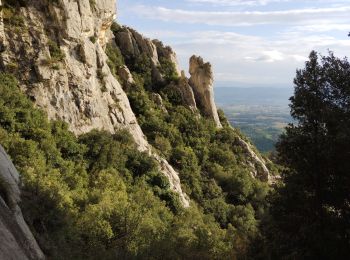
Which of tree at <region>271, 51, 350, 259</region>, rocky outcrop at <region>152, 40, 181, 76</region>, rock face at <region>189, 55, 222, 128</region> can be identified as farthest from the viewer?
rocky outcrop at <region>152, 40, 181, 76</region>

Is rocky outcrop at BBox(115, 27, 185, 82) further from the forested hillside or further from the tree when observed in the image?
the tree

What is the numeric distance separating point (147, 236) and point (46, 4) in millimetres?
31874

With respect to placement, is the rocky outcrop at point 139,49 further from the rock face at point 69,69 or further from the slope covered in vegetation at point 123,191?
Result: the rock face at point 69,69

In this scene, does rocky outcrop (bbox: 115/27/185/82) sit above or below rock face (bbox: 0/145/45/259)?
above

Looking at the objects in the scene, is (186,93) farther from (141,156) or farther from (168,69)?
(141,156)

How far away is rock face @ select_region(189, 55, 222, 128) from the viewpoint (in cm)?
7662

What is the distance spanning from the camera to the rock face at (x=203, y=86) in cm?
7662

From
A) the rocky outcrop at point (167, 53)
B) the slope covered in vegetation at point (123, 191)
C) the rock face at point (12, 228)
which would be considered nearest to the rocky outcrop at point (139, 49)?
the rocky outcrop at point (167, 53)

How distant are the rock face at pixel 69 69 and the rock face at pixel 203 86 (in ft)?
66.0

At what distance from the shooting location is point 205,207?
56.4 metres

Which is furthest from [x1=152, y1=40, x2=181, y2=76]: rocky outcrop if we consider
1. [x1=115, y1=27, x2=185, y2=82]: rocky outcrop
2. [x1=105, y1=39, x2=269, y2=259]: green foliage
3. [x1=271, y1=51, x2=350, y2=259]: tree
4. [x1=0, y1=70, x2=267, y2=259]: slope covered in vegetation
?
[x1=271, y1=51, x2=350, y2=259]: tree

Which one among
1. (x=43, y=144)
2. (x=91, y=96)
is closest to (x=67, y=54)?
(x=91, y=96)

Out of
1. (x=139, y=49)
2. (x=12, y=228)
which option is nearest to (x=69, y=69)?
(x=139, y=49)

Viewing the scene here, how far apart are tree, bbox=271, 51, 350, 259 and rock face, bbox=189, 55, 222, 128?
179 feet
